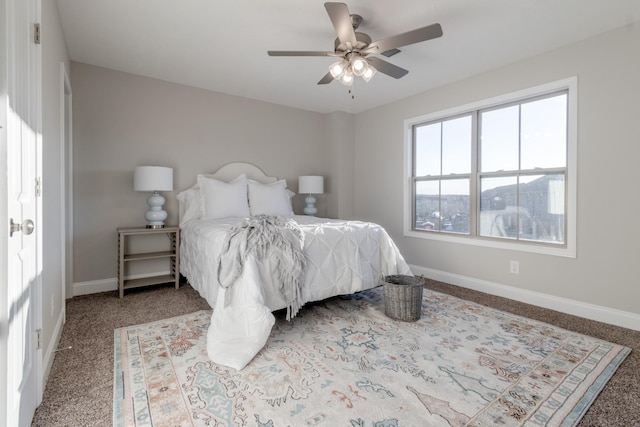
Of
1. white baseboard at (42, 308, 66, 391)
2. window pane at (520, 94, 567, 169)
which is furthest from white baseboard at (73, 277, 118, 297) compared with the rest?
window pane at (520, 94, 567, 169)

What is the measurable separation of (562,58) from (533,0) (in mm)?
931

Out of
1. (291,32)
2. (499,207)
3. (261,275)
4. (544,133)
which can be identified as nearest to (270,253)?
(261,275)

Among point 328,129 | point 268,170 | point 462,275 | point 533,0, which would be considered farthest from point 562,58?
point 268,170

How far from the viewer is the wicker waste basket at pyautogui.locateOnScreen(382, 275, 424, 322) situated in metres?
2.50

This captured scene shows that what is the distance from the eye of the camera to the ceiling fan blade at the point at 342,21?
1.82m

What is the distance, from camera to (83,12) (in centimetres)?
235

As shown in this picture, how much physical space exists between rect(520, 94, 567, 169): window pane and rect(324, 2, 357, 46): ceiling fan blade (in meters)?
2.07

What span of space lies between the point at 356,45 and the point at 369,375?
7.13 ft

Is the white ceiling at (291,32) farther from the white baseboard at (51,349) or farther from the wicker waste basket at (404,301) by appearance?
the white baseboard at (51,349)

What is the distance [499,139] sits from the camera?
3.35 metres

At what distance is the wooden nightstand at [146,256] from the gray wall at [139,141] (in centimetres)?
22

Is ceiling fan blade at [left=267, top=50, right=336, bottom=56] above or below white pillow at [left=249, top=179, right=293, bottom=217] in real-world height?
above

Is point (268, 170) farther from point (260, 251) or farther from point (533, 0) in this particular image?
point (533, 0)

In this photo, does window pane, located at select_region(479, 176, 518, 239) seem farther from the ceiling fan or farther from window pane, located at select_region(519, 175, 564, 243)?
the ceiling fan
